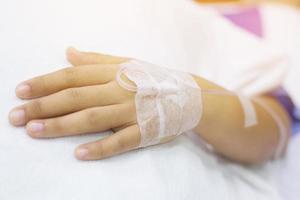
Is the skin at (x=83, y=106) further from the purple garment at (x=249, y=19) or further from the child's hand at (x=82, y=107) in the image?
the purple garment at (x=249, y=19)

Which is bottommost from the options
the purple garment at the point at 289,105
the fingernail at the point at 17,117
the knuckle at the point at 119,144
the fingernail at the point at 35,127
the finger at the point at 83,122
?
the purple garment at the point at 289,105

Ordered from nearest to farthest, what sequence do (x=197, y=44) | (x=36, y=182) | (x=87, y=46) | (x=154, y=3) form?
1. (x=36, y=182)
2. (x=87, y=46)
3. (x=154, y=3)
4. (x=197, y=44)

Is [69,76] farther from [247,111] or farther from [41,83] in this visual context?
[247,111]

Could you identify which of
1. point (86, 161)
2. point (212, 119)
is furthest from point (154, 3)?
point (86, 161)

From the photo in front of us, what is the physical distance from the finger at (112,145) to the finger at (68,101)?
5 centimetres

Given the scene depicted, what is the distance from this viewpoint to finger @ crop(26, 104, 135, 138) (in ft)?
1.72

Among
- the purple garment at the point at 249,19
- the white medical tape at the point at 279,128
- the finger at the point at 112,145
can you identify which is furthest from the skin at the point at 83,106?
the purple garment at the point at 249,19

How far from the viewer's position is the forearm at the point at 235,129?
0.68 meters

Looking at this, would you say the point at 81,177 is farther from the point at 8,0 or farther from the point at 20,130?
the point at 8,0

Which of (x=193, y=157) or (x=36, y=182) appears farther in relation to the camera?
(x=193, y=157)

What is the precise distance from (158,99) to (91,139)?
11 centimetres

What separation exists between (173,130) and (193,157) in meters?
0.08

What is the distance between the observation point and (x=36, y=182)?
502 millimetres

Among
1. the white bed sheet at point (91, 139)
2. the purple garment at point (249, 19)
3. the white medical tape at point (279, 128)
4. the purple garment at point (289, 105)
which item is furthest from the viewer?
the purple garment at point (249, 19)
